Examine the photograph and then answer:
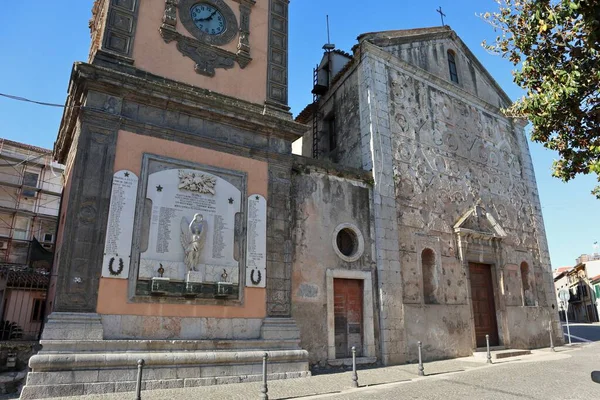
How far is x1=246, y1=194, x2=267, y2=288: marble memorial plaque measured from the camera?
10.2 meters

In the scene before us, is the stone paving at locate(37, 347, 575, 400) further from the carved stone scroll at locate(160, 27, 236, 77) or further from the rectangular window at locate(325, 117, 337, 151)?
the rectangular window at locate(325, 117, 337, 151)

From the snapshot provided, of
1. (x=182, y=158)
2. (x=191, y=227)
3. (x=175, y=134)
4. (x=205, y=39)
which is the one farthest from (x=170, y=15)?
(x=191, y=227)

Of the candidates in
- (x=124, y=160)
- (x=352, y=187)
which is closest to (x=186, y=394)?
(x=124, y=160)

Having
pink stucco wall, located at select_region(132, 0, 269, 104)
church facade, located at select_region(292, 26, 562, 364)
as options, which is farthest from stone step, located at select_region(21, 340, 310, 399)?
pink stucco wall, located at select_region(132, 0, 269, 104)

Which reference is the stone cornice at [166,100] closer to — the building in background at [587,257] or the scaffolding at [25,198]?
the scaffolding at [25,198]

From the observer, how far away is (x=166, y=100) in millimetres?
9914

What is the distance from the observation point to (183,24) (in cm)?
1099

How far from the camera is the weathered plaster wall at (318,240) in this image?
443 inches

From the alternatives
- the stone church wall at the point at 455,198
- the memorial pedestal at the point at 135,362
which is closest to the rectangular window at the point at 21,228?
the memorial pedestal at the point at 135,362

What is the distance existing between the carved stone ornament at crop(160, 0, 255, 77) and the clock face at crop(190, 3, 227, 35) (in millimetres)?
85

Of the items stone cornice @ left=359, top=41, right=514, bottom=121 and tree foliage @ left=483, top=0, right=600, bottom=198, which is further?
stone cornice @ left=359, top=41, right=514, bottom=121

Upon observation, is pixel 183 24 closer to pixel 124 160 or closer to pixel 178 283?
pixel 124 160

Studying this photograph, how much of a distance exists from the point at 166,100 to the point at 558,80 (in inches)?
321

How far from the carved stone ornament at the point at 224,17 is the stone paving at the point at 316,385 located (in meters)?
8.67
